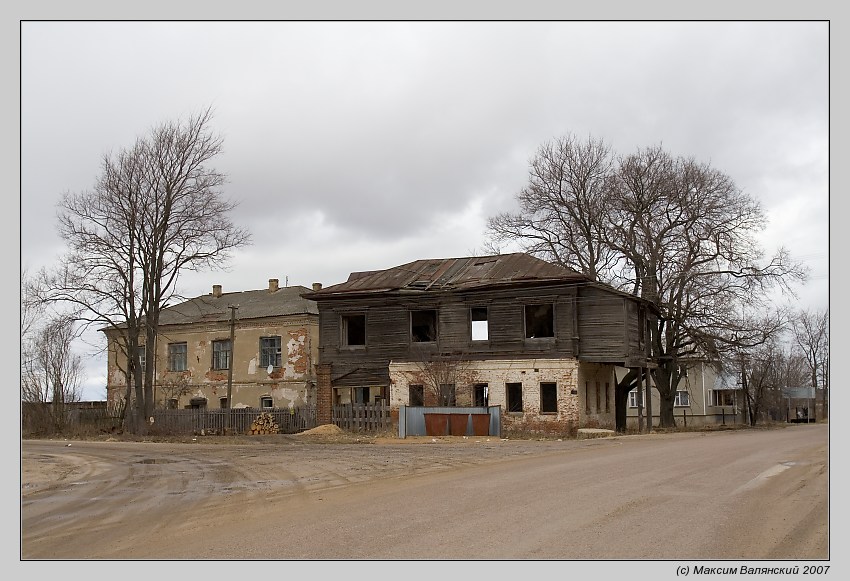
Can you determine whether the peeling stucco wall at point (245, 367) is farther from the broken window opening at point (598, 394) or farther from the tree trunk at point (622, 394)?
the tree trunk at point (622, 394)

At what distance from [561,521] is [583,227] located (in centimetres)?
3902

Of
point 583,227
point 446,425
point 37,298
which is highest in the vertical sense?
point 583,227

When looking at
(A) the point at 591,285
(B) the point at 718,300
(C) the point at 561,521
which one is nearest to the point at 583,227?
(B) the point at 718,300

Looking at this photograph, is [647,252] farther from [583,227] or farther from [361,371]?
[361,371]

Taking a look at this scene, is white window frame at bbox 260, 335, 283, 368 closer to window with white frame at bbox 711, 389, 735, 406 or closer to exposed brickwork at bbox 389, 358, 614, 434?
exposed brickwork at bbox 389, 358, 614, 434

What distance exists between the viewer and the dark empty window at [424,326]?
42.7 m

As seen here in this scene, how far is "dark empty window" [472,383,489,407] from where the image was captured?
39.8 meters

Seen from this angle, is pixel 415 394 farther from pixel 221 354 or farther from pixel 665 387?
pixel 221 354

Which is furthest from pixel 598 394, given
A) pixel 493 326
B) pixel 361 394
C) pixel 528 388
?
pixel 361 394

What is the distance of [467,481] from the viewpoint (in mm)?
16094

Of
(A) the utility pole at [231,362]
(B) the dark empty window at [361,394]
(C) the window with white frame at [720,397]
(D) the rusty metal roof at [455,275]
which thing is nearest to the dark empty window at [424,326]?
(D) the rusty metal roof at [455,275]

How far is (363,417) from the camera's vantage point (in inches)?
1556

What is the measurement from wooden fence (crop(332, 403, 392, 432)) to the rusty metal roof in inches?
217

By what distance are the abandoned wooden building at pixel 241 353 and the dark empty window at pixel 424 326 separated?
7409 mm
